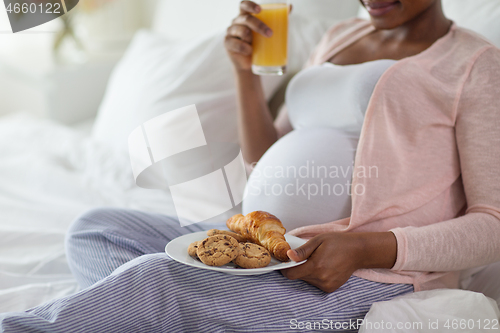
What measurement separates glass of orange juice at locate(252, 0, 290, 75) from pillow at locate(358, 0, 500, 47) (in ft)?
1.58

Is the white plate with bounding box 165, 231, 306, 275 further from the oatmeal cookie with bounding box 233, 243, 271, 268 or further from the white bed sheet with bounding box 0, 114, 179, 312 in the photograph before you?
the white bed sheet with bounding box 0, 114, 179, 312

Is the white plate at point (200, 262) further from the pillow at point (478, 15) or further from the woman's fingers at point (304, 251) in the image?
the pillow at point (478, 15)

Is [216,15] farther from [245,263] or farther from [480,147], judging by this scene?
[245,263]

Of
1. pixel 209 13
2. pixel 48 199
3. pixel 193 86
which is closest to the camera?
pixel 48 199

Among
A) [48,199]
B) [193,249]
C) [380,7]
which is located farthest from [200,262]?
[48,199]

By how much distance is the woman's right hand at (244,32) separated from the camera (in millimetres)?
907

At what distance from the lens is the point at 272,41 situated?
3.02 ft

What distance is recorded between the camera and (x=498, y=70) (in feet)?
2.71

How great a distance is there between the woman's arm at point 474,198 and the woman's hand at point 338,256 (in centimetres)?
3

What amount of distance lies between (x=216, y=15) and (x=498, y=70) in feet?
4.35

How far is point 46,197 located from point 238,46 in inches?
27.0

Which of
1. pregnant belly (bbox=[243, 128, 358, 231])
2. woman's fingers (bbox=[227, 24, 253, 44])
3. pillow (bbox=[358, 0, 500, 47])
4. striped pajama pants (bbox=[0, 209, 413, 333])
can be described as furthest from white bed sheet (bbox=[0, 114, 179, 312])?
pillow (bbox=[358, 0, 500, 47])

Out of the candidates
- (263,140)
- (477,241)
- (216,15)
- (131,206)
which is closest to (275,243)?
(477,241)

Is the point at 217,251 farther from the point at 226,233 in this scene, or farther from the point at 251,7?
the point at 251,7
